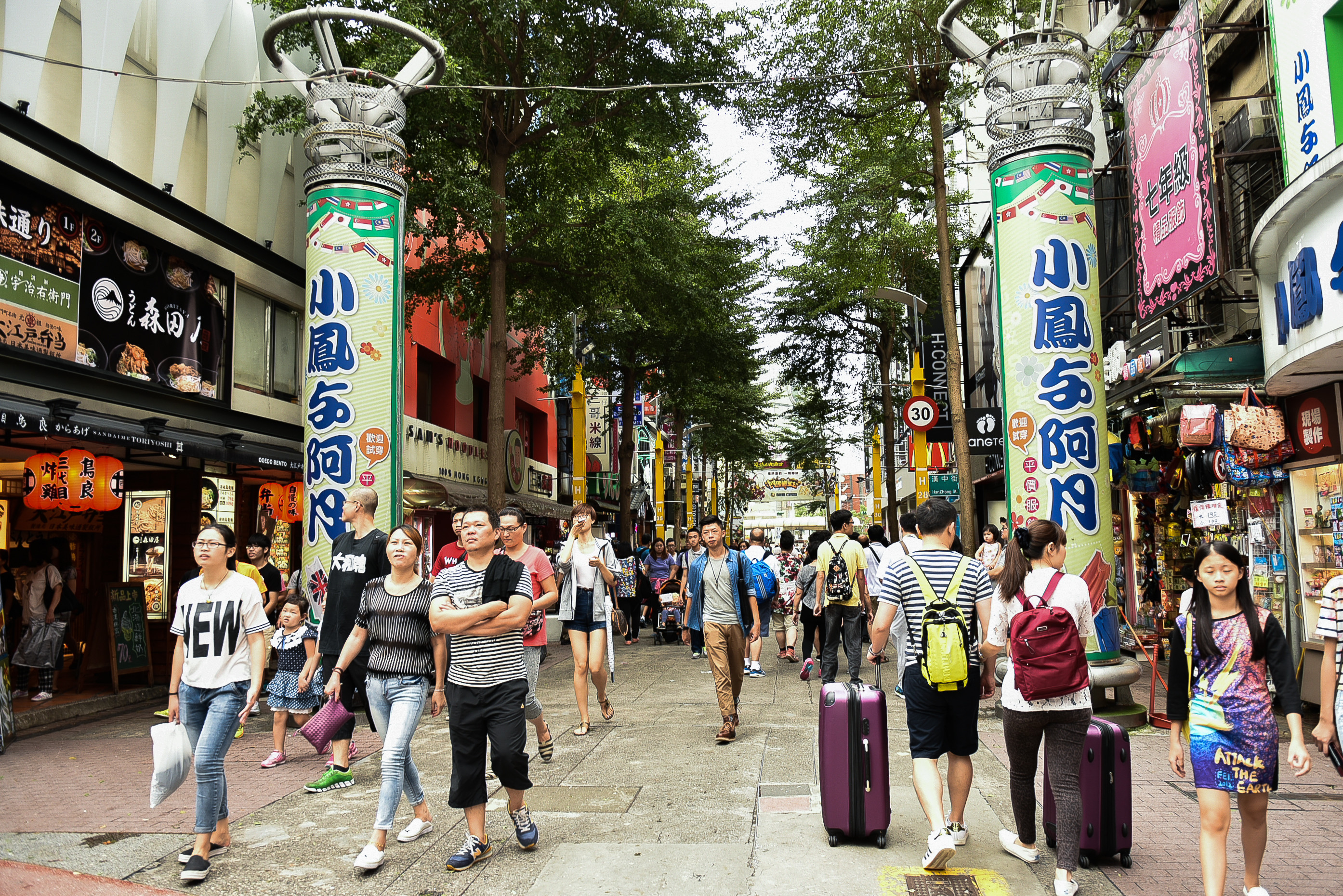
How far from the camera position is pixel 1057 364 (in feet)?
29.7

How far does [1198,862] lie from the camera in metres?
4.91

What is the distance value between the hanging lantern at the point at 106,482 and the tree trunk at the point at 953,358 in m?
10.3

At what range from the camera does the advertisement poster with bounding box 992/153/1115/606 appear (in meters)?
8.98

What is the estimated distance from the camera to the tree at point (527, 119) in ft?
43.8

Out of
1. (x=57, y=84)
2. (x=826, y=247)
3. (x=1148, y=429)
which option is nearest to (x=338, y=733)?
(x=57, y=84)

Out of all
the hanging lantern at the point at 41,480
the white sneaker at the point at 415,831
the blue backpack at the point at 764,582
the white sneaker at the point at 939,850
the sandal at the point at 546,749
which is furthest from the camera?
the blue backpack at the point at 764,582

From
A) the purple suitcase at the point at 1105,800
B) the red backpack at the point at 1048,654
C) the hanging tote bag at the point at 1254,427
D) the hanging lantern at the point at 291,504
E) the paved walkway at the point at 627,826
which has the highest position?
the hanging tote bag at the point at 1254,427

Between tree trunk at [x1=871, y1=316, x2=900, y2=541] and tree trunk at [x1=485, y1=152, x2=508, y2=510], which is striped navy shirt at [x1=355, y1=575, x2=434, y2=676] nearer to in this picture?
tree trunk at [x1=485, y1=152, x2=508, y2=510]

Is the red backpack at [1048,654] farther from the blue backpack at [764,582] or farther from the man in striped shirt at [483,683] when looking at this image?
the blue backpack at [764,582]

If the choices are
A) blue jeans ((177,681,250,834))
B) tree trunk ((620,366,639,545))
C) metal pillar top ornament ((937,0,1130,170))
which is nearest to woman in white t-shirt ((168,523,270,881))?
blue jeans ((177,681,250,834))

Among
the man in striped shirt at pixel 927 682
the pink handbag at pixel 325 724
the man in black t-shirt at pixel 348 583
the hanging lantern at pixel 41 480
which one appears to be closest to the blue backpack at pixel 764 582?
the man in black t-shirt at pixel 348 583

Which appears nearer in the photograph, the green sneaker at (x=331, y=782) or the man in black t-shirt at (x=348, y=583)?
the man in black t-shirt at (x=348, y=583)

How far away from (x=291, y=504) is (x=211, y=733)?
8974 mm

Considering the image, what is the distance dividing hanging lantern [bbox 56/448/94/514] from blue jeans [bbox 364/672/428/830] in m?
5.57
